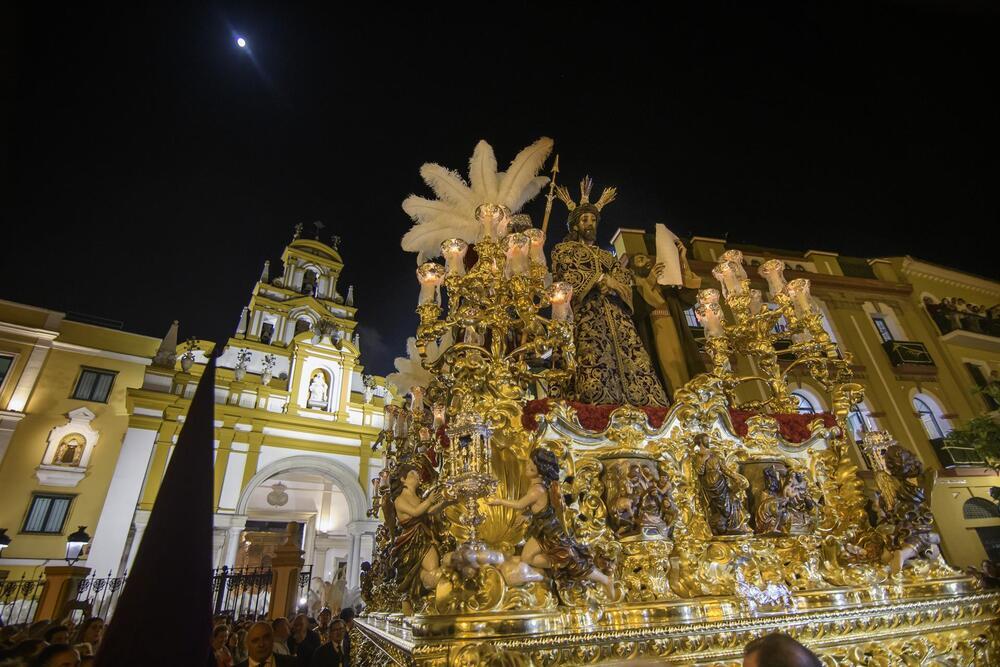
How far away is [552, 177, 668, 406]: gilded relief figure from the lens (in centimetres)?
491

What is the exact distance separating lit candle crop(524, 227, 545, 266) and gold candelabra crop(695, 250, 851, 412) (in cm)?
211

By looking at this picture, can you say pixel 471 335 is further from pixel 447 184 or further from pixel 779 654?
pixel 779 654

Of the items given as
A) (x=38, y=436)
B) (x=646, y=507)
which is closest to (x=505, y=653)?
(x=646, y=507)

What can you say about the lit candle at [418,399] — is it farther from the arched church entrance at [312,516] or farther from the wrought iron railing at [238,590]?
the arched church entrance at [312,516]

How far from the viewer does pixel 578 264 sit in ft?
19.0

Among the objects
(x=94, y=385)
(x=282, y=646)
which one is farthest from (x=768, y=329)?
(x=94, y=385)

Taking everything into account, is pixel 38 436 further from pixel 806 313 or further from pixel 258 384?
pixel 806 313

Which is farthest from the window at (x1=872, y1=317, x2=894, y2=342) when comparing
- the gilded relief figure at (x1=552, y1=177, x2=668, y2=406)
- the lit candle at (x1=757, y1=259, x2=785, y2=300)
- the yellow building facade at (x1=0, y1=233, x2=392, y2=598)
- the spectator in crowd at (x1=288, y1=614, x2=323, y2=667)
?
the yellow building facade at (x1=0, y1=233, x2=392, y2=598)

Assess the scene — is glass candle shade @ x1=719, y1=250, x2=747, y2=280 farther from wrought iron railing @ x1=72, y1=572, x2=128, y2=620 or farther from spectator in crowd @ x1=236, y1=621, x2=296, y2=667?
wrought iron railing @ x1=72, y1=572, x2=128, y2=620

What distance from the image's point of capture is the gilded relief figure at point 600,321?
491 centimetres

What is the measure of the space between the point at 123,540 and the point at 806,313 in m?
18.5

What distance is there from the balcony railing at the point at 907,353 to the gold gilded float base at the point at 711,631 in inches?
567

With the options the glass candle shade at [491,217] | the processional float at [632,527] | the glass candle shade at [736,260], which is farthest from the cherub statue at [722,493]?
the glass candle shade at [491,217]

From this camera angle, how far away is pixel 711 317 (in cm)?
529
